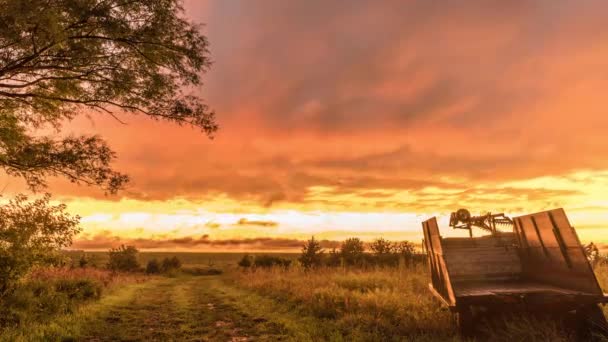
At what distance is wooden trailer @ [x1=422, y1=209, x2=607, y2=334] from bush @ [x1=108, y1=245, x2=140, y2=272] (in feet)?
145

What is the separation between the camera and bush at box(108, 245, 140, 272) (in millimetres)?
43594

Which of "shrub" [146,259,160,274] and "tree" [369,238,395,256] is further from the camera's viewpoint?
"shrub" [146,259,160,274]

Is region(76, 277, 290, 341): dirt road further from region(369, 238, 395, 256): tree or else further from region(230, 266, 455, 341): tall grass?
region(369, 238, 395, 256): tree

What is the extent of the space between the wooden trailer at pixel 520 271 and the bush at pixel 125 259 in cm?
4412

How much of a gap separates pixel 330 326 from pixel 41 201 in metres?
8.77

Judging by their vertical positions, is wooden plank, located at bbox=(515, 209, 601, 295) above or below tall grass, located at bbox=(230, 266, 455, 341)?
above

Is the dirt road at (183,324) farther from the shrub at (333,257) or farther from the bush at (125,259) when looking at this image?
the bush at (125,259)

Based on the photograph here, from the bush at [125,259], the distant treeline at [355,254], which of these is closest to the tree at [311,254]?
the distant treeline at [355,254]

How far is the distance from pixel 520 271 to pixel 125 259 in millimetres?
47437

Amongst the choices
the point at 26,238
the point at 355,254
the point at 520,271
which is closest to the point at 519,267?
the point at 520,271

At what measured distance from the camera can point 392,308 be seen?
8.81m

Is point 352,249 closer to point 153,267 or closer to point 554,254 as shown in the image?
point 554,254

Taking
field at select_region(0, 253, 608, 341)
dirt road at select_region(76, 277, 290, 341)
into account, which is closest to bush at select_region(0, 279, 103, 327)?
field at select_region(0, 253, 608, 341)

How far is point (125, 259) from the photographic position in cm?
4528
